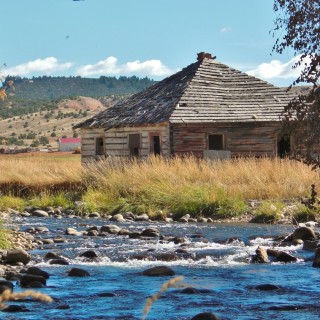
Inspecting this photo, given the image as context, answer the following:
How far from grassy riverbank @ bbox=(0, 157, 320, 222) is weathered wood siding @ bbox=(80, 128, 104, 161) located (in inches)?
292

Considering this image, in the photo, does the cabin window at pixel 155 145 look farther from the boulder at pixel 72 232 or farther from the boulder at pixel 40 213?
the boulder at pixel 72 232

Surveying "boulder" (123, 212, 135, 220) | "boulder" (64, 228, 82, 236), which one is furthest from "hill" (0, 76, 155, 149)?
"boulder" (64, 228, 82, 236)

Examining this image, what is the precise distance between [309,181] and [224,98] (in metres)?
11.4

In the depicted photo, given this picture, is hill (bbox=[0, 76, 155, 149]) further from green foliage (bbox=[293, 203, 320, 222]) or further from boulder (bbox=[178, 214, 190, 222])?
green foliage (bbox=[293, 203, 320, 222])

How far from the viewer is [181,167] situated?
69.9 ft

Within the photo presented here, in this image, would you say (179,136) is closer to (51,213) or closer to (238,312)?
(51,213)

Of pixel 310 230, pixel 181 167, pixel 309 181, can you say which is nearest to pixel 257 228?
pixel 310 230

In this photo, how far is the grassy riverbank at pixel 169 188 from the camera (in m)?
18.4

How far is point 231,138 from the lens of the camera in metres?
28.0

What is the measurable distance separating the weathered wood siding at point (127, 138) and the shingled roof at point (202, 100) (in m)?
0.39

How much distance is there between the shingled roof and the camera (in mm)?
27953

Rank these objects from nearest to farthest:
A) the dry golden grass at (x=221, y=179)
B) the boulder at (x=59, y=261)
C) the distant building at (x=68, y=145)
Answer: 1. the boulder at (x=59, y=261)
2. the dry golden grass at (x=221, y=179)
3. the distant building at (x=68, y=145)

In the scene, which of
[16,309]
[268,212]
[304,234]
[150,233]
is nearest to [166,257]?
[150,233]

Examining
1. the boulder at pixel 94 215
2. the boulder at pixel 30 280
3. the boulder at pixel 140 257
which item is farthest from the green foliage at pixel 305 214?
the boulder at pixel 30 280
